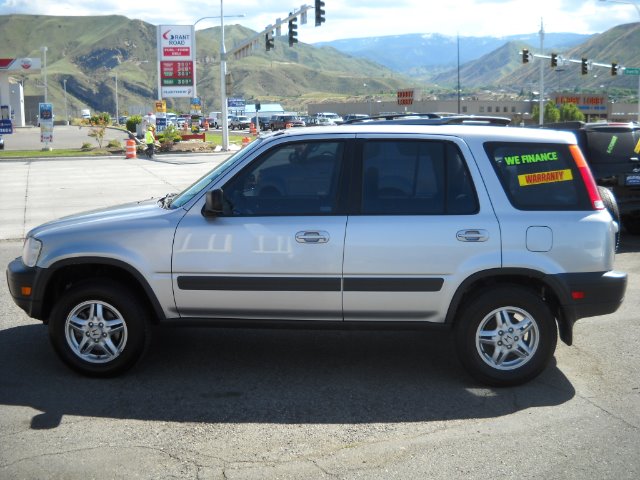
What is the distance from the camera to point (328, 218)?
18.7 feet

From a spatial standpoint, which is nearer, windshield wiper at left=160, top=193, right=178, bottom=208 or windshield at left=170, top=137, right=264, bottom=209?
windshield at left=170, top=137, right=264, bottom=209

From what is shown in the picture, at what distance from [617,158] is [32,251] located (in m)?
9.20

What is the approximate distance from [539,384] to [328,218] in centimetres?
203

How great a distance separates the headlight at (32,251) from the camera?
5938mm

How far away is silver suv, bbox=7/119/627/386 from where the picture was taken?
5629mm

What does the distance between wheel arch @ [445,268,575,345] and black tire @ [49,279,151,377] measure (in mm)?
2321

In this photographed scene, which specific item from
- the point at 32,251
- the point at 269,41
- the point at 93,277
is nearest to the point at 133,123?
the point at 269,41

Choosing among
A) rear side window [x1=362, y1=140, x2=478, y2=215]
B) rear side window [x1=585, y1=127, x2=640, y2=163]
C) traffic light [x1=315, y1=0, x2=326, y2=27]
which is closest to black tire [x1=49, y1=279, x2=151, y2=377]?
rear side window [x1=362, y1=140, x2=478, y2=215]

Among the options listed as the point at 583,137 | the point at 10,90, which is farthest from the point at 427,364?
the point at 10,90

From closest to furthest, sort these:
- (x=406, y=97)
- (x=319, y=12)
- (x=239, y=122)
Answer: (x=319, y=12), (x=406, y=97), (x=239, y=122)

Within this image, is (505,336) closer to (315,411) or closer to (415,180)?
(415,180)

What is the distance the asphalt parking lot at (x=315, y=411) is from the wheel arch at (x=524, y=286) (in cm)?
50

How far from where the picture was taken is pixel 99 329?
Result: 5883 millimetres

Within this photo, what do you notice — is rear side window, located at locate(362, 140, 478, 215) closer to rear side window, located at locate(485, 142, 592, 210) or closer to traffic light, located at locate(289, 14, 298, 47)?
rear side window, located at locate(485, 142, 592, 210)
